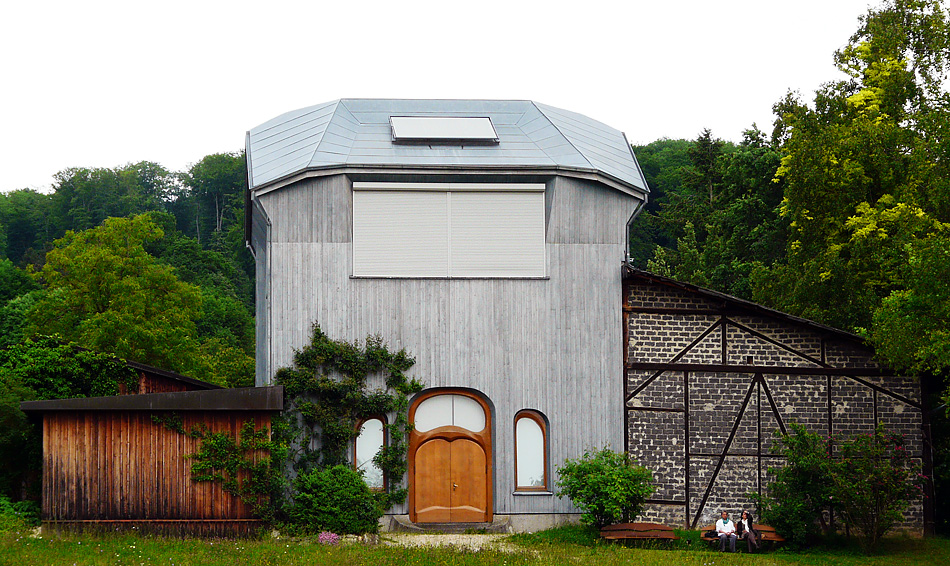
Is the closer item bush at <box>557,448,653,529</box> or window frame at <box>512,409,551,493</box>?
bush at <box>557,448,653,529</box>

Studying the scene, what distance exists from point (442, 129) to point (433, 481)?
722 cm

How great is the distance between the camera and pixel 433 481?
19.7m

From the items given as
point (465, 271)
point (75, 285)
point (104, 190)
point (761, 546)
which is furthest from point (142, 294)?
point (104, 190)

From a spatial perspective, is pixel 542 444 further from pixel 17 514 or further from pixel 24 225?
pixel 24 225

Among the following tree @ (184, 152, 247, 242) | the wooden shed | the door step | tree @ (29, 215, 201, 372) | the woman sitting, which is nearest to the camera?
the wooden shed

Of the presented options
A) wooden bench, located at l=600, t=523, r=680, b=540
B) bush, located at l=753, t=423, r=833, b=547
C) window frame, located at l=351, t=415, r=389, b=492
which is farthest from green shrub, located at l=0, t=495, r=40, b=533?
bush, located at l=753, t=423, r=833, b=547

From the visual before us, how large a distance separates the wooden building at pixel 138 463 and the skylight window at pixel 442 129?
19.4 feet

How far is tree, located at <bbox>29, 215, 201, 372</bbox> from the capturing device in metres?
35.3

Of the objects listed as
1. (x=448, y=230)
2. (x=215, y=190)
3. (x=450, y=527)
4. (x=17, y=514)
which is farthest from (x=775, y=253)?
(x=215, y=190)

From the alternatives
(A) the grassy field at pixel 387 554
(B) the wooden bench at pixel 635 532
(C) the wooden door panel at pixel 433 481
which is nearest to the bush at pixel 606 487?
(B) the wooden bench at pixel 635 532

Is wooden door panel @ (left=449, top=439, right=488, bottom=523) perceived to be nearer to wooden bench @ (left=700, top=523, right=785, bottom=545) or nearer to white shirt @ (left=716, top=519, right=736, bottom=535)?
wooden bench @ (left=700, top=523, right=785, bottom=545)

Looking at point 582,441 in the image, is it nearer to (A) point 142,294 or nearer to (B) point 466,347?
(B) point 466,347

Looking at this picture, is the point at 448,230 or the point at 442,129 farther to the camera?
the point at 442,129

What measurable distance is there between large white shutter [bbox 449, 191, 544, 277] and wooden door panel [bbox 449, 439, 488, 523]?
11.1ft
